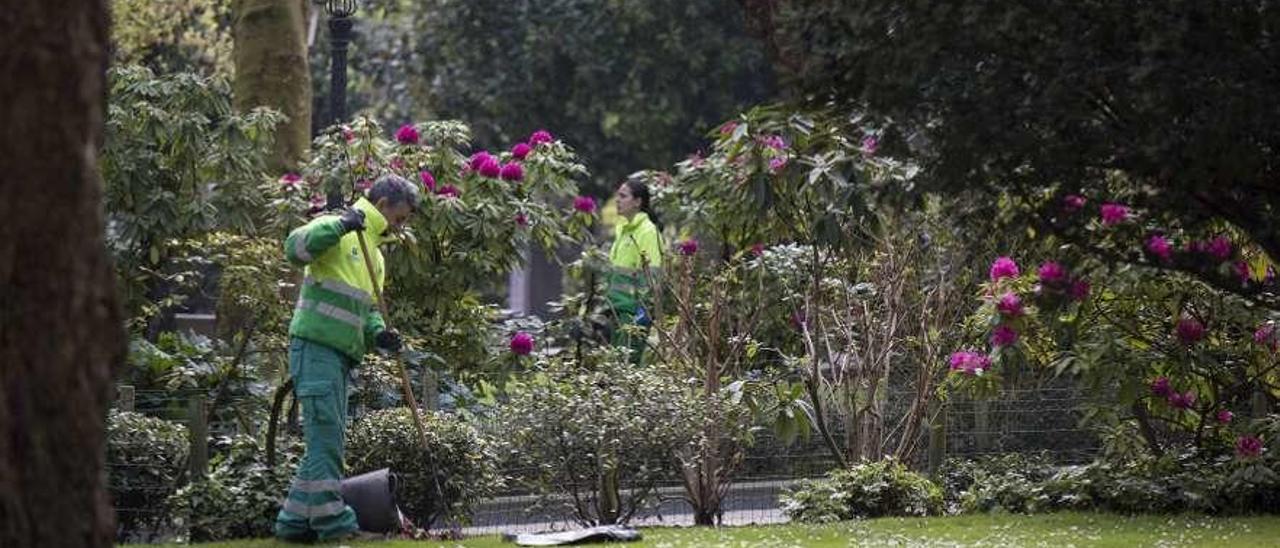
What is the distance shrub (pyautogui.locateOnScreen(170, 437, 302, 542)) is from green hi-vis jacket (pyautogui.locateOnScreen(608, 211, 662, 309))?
3.82 m

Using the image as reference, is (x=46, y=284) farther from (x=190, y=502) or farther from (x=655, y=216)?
(x=655, y=216)

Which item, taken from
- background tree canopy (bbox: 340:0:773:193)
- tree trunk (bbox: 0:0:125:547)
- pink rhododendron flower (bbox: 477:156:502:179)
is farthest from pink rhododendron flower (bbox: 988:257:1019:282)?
background tree canopy (bbox: 340:0:773:193)

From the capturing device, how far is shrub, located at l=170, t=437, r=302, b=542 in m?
11.4

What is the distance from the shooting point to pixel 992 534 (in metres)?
11.4

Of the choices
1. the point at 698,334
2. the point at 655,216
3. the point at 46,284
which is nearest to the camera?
the point at 46,284

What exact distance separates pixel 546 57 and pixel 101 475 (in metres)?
27.0

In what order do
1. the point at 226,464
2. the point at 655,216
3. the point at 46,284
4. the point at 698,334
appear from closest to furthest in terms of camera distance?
the point at 46,284, the point at 226,464, the point at 698,334, the point at 655,216

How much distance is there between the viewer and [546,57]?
33094mm

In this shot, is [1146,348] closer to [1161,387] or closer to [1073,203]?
[1161,387]

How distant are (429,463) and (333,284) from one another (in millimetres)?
1254

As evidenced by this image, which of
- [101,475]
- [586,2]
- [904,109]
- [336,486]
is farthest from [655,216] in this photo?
[586,2]

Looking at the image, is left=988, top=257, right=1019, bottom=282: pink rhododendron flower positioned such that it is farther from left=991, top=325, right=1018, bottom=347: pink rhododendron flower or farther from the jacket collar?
the jacket collar

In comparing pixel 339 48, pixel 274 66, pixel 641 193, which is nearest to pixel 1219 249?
pixel 641 193

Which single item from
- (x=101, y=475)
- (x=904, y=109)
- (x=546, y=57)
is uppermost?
(x=546, y=57)
